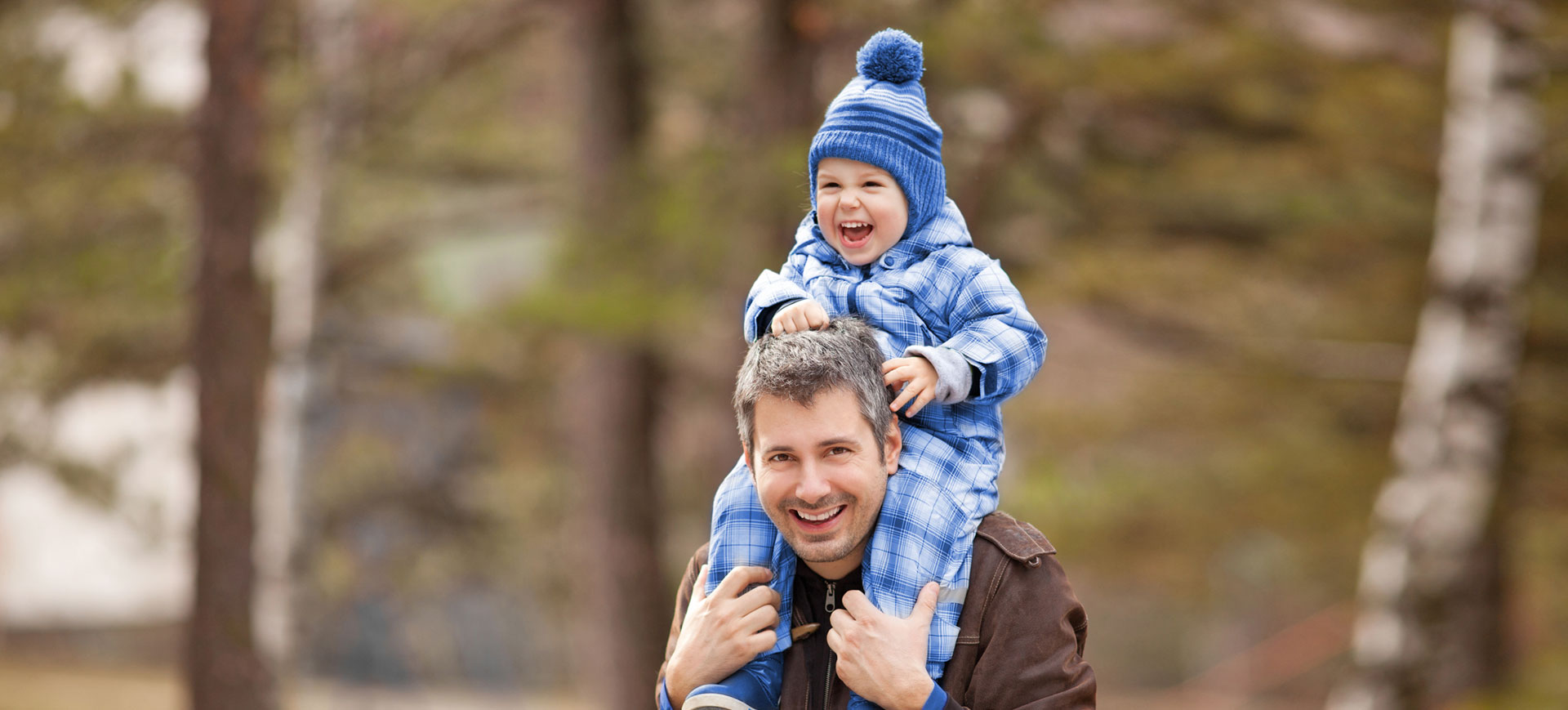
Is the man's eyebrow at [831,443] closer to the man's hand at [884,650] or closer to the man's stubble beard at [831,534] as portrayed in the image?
the man's stubble beard at [831,534]

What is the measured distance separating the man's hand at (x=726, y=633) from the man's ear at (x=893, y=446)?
0.33 m

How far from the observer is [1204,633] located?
29031 millimetres

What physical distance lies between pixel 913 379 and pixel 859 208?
40 cm

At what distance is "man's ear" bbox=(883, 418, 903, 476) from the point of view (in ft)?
8.57

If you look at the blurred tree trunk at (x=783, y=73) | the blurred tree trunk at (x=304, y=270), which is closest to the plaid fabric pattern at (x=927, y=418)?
the blurred tree trunk at (x=783, y=73)

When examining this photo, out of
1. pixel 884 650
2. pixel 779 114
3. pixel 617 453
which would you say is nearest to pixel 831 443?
pixel 884 650

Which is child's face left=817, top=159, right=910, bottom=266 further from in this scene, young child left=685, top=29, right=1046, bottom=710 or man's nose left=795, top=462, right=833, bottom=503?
man's nose left=795, top=462, right=833, bottom=503

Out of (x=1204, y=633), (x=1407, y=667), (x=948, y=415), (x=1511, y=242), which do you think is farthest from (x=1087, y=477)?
(x=1204, y=633)

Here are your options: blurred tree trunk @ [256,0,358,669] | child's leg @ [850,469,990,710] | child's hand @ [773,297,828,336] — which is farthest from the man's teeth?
blurred tree trunk @ [256,0,358,669]

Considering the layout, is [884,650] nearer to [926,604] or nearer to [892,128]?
[926,604]

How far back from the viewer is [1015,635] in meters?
2.54

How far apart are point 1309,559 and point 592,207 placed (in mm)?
11713

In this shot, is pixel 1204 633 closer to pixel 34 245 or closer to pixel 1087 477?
pixel 1087 477

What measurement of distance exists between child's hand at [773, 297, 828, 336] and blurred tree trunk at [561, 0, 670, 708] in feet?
27.7
